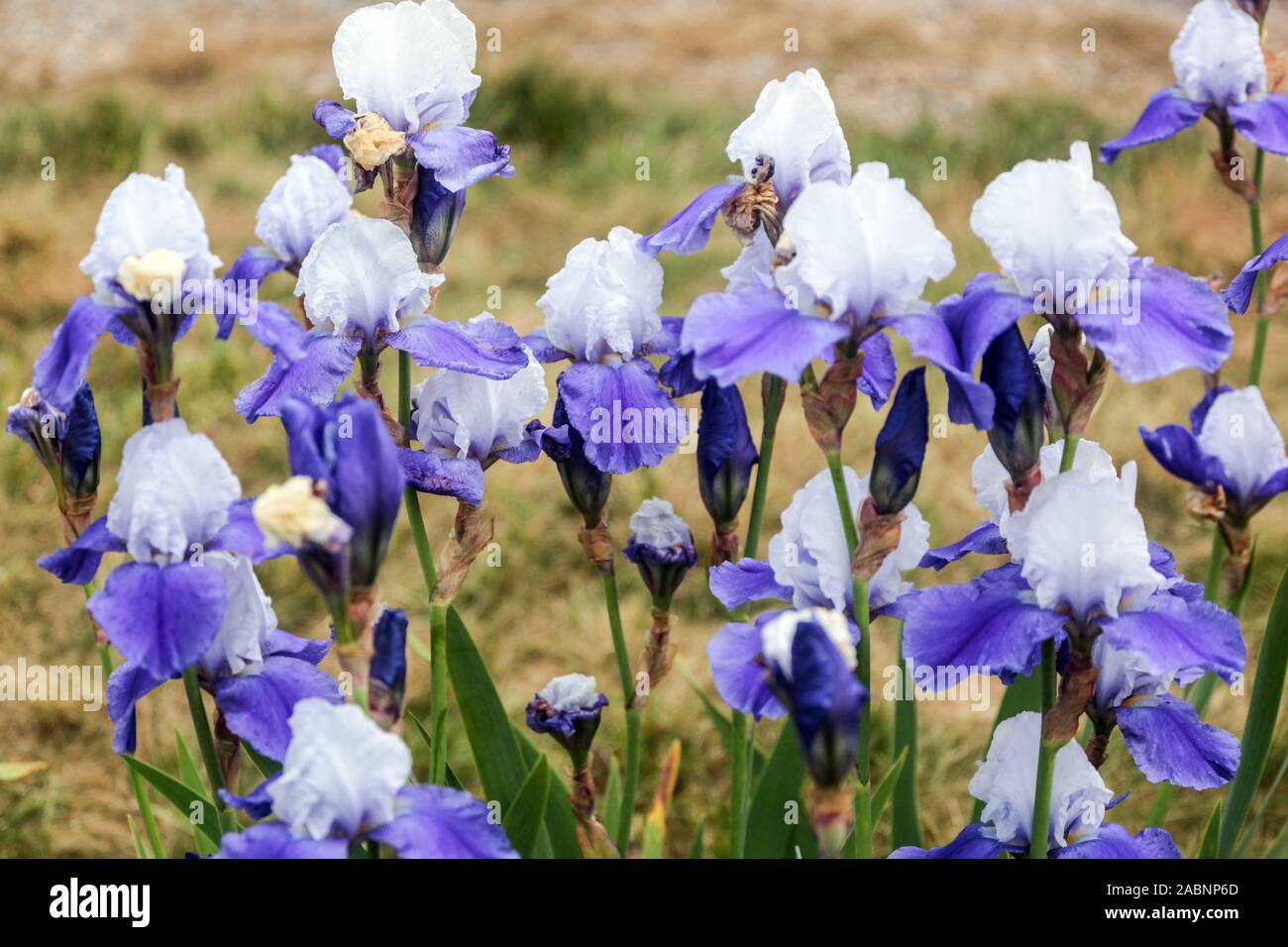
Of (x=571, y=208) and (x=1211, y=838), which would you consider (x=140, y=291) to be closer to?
(x=1211, y=838)

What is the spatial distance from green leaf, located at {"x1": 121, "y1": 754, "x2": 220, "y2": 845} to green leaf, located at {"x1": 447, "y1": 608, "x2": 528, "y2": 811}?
13.2 inches

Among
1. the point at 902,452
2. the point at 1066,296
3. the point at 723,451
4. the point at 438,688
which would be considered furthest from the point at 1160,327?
the point at 438,688

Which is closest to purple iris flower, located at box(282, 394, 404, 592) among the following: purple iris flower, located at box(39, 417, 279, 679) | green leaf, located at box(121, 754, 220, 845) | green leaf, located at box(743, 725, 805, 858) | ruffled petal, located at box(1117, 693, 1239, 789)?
purple iris flower, located at box(39, 417, 279, 679)

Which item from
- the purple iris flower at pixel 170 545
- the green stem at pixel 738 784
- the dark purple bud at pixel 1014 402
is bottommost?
the green stem at pixel 738 784

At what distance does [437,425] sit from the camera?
1.71m

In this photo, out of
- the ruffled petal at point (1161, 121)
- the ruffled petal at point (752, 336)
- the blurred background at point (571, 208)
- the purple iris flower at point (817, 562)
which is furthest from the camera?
the blurred background at point (571, 208)

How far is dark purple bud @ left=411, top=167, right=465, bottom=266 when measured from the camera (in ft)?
5.75

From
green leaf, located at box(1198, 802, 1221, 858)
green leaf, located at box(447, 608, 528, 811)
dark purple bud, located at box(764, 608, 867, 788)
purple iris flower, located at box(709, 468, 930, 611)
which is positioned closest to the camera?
dark purple bud, located at box(764, 608, 867, 788)

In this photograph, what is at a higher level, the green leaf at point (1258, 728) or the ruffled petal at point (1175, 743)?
the ruffled petal at point (1175, 743)

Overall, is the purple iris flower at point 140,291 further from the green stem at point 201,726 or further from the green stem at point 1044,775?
the green stem at point 1044,775

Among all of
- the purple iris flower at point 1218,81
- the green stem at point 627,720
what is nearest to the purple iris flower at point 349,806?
the green stem at point 627,720

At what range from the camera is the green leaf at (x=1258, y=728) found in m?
1.96

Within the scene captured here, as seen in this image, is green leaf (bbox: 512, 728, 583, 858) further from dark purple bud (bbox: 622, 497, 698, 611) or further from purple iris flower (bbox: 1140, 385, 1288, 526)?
purple iris flower (bbox: 1140, 385, 1288, 526)

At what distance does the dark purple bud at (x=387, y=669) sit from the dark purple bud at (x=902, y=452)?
0.50 m
